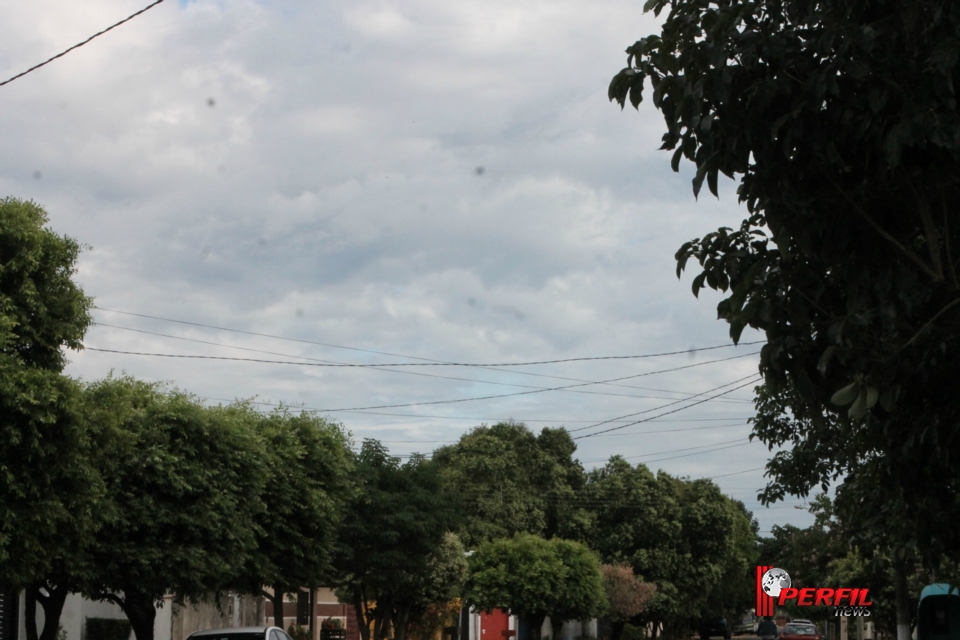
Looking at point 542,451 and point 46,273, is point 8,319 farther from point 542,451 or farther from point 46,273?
point 542,451

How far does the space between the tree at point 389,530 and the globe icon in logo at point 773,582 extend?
12.9 m

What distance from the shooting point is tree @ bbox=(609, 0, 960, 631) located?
6105 millimetres

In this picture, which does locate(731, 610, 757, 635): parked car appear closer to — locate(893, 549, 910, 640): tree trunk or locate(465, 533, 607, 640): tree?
locate(465, 533, 607, 640): tree

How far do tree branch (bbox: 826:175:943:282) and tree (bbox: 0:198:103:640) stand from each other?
10674 mm

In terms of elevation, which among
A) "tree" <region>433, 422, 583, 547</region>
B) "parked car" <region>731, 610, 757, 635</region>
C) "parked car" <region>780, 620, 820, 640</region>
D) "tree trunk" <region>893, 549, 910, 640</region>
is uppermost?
"tree" <region>433, 422, 583, 547</region>

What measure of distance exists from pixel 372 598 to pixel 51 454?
22838 millimetres

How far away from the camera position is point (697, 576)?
58656 mm

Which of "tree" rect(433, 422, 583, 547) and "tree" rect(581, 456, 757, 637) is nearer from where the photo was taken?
"tree" rect(433, 422, 583, 547)

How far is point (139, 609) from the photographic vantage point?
20641 mm

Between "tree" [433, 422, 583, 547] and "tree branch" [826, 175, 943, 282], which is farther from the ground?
"tree" [433, 422, 583, 547]

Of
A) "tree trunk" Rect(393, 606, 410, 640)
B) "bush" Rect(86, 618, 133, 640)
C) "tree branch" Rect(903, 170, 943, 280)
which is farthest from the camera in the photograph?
"tree trunk" Rect(393, 606, 410, 640)

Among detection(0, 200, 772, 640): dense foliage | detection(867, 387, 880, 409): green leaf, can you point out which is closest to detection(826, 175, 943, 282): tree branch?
detection(867, 387, 880, 409): green leaf

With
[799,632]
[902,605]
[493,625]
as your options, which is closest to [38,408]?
[902,605]

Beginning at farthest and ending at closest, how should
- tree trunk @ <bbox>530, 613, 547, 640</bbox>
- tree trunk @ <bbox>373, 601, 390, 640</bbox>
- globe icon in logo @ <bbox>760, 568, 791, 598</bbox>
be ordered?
tree trunk @ <bbox>530, 613, 547, 640</bbox> → globe icon in logo @ <bbox>760, 568, 791, 598</bbox> → tree trunk @ <bbox>373, 601, 390, 640</bbox>
